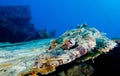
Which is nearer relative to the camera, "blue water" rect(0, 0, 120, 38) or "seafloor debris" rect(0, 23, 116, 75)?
"seafloor debris" rect(0, 23, 116, 75)

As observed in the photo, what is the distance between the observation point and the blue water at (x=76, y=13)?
145 meters

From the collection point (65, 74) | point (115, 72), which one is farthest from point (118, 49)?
point (65, 74)

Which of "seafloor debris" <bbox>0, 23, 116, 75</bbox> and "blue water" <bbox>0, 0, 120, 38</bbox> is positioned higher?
"blue water" <bbox>0, 0, 120, 38</bbox>

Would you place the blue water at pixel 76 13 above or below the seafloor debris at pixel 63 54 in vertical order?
above

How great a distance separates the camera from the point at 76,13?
16375 cm

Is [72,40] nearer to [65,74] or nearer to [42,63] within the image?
[65,74]

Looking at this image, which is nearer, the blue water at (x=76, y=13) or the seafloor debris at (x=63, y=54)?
the seafloor debris at (x=63, y=54)

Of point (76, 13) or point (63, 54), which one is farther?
point (76, 13)

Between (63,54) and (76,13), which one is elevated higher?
(76,13)

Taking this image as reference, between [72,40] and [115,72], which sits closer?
[72,40]

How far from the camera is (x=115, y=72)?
366 centimetres

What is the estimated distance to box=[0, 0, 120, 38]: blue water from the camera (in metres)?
145

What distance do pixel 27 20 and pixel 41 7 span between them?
13648 cm

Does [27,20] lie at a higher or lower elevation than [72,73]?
higher
